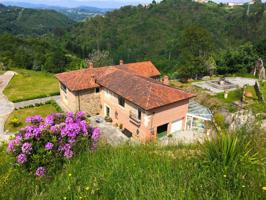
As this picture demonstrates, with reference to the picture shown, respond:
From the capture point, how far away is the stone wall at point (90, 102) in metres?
27.1

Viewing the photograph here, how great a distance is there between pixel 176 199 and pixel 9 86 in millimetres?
43914

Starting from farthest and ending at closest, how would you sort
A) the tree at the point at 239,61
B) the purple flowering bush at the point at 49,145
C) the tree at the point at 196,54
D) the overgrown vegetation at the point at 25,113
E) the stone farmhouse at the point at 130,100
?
the tree at the point at 239,61
the tree at the point at 196,54
the overgrown vegetation at the point at 25,113
the stone farmhouse at the point at 130,100
the purple flowering bush at the point at 49,145

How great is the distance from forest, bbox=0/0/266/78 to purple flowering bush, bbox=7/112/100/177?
137 ft

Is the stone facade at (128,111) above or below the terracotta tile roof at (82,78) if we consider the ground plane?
below

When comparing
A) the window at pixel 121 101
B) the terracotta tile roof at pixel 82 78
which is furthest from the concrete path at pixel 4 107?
the window at pixel 121 101

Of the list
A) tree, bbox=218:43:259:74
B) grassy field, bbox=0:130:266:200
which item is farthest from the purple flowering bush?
tree, bbox=218:43:259:74

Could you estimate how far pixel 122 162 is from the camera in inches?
190

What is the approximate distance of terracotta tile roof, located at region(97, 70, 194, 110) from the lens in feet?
68.8

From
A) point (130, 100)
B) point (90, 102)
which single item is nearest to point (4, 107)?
point (90, 102)

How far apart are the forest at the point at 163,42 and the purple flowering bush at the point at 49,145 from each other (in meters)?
41.6

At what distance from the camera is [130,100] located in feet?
71.7

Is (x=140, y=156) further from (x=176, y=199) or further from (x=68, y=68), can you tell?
(x=68, y=68)

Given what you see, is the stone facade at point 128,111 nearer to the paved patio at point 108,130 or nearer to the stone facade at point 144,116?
the stone facade at point 144,116

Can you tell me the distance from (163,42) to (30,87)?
77772 mm
